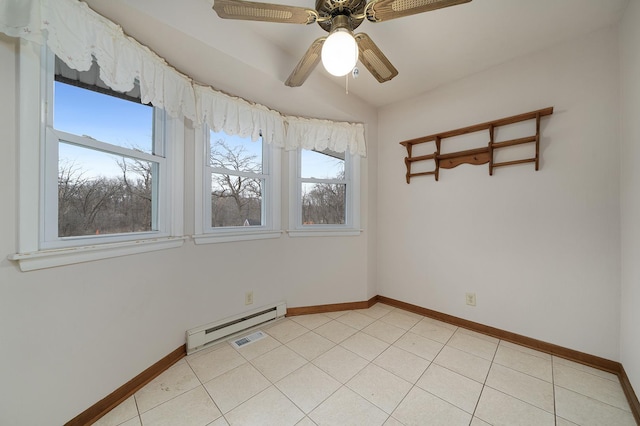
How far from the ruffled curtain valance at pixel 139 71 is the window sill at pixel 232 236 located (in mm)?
893

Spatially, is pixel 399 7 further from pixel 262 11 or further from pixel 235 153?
pixel 235 153

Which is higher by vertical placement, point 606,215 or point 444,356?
point 606,215

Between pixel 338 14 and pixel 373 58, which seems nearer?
pixel 338 14

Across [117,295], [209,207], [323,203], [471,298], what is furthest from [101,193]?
[471,298]

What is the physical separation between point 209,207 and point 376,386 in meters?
1.87

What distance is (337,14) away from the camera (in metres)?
1.24

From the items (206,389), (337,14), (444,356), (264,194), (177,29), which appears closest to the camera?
(337,14)

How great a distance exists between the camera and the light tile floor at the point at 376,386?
1312 millimetres

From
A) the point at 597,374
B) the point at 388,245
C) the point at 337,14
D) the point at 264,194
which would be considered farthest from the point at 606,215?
the point at 264,194

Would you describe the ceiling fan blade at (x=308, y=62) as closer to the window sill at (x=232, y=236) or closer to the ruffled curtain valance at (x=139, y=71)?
the ruffled curtain valance at (x=139, y=71)

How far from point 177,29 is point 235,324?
2218 millimetres

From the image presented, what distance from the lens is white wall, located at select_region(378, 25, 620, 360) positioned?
67.1 inches

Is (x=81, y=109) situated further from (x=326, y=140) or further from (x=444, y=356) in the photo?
(x=444, y=356)

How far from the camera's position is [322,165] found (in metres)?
2.80
